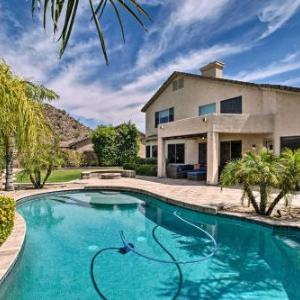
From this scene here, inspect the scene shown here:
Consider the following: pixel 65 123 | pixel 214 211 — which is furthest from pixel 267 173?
pixel 65 123

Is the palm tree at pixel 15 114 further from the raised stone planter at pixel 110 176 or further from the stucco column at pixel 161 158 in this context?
the raised stone planter at pixel 110 176

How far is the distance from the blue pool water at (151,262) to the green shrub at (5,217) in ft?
2.84

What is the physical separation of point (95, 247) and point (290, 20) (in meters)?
16.7

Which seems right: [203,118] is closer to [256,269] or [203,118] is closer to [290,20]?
[290,20]

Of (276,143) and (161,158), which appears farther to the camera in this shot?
(161,158)

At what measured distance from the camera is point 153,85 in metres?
30.5

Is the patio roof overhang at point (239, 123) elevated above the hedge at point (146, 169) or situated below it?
above

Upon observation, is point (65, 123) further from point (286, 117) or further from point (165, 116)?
point (286, 117)

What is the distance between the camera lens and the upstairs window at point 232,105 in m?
21.0

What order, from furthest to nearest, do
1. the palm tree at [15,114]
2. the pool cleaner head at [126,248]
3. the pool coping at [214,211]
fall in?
the pool coping at [214,211]
the pool cleaner head at [126,248]
the palm tree at [15,114]

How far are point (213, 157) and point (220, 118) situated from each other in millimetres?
2913

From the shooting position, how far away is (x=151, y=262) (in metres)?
7.66

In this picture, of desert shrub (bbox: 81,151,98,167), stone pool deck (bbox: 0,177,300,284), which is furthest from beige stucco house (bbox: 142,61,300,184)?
desert shrub (bbox: 81,151,98,167)

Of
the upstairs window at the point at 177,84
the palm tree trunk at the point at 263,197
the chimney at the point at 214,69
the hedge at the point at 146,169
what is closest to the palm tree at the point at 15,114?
the palm tree trunk at the point at 263,197
